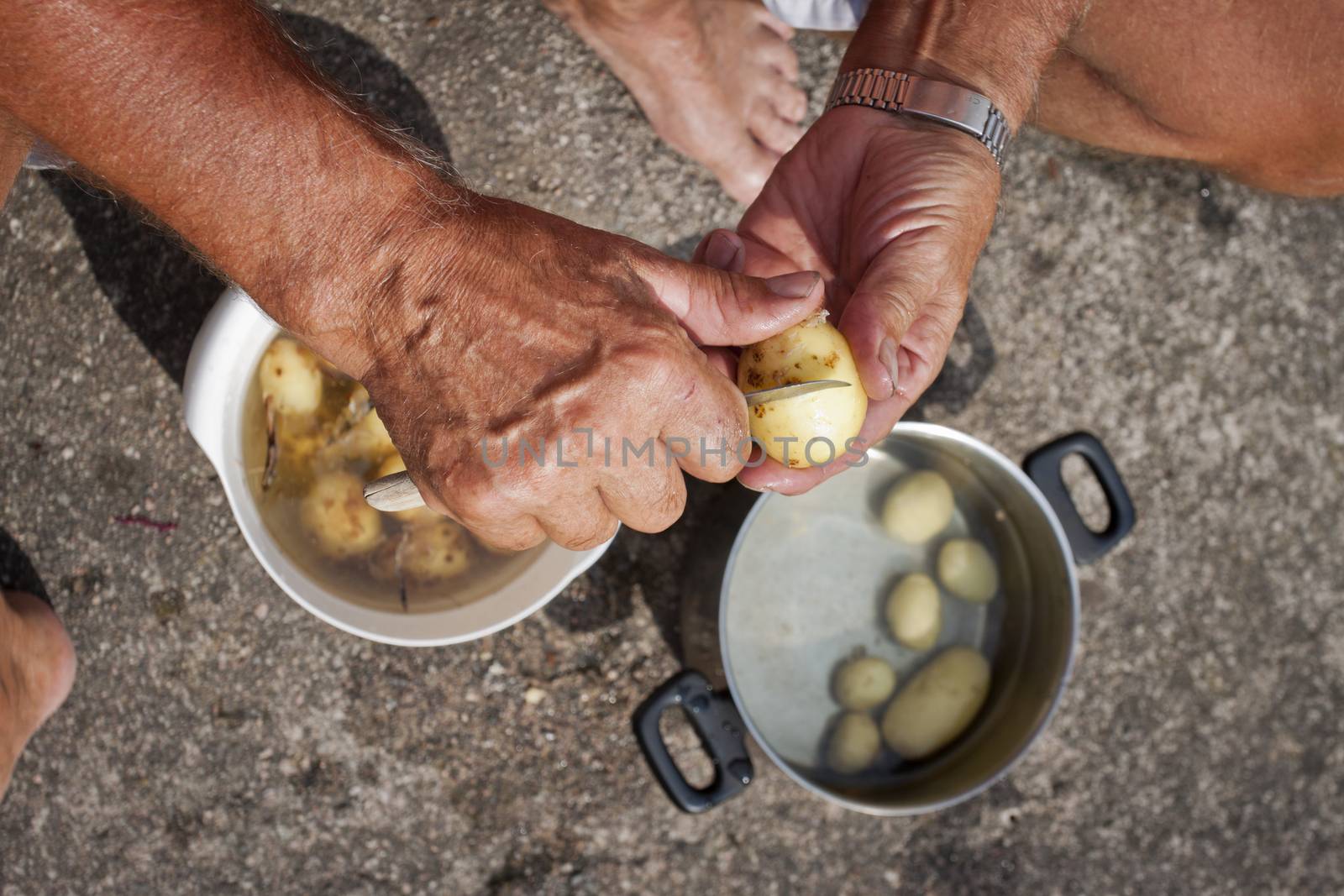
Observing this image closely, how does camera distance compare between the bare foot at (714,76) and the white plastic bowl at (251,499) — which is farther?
the bare foot at (714,76)

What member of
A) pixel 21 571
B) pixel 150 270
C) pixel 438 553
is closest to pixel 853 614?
pixel 438 553

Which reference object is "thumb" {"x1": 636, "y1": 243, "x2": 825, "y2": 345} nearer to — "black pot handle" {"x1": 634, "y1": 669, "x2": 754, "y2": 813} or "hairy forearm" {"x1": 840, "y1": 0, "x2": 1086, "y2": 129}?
"hairy forearm" {"x1": 840, "y1": 0, "x2": 1086, "y2": 129}

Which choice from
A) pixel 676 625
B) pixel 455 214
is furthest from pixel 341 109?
pixel 676 625

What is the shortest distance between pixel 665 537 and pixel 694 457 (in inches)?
35.0

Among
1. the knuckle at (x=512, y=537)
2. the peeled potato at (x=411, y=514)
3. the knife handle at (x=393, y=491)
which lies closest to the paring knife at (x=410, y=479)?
the knife handle at (x=393, y=491)

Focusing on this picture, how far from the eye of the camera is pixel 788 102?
7.34 ft

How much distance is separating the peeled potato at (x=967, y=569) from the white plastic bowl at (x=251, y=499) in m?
0.82

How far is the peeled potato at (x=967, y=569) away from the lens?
6.61ft

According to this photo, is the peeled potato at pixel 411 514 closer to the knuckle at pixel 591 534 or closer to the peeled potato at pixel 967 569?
the knuckle at pixel 591 534

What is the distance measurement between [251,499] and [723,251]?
1.04 m

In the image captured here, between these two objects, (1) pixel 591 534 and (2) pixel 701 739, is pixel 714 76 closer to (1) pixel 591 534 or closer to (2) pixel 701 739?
(1) pixel 591 534

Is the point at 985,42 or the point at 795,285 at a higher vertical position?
the point at 985,42

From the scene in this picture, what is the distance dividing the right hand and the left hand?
6.0 inches

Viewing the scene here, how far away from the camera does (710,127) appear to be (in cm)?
217
